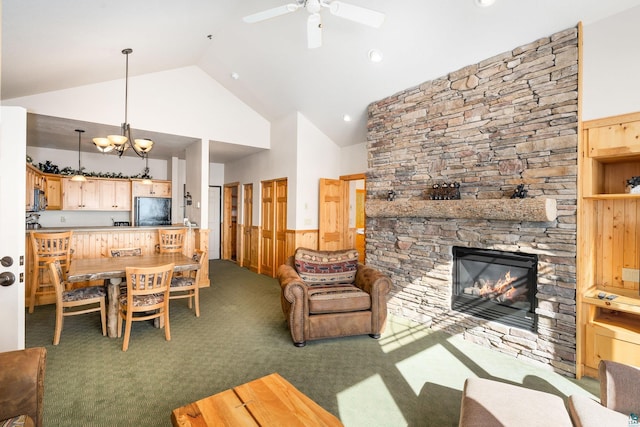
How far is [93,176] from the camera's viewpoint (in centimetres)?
689

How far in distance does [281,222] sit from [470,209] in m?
3.75

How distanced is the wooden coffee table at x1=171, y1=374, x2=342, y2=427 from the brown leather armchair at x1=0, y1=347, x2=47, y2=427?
2.19ft

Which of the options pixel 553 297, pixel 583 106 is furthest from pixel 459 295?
pixel 583 106

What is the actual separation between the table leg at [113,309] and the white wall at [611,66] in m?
4.83

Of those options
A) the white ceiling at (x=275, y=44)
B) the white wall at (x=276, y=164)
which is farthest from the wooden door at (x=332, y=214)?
the white ceiling at (x=275, y=44)

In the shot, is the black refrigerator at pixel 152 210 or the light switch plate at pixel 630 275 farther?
the black refrigerator at pixel 152 210

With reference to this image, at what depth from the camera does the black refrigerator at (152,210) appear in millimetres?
7277

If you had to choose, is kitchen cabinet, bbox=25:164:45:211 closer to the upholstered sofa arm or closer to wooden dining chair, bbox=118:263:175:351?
wooden dining chair, bbox=118:263:175:351

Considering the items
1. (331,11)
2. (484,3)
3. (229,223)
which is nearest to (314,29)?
(331,11)

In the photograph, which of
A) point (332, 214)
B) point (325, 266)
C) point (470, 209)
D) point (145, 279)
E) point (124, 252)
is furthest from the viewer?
point (332, 214)

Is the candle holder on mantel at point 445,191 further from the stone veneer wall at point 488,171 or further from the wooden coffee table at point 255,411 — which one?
the wooden coffee table at point 255,411

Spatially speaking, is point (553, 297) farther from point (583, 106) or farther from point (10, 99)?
point (10, 99)

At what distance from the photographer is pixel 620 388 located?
171cm

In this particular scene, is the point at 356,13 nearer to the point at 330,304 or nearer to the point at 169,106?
the point at 330,304
